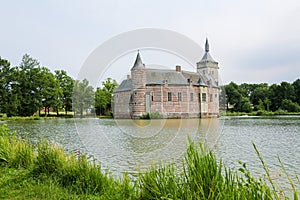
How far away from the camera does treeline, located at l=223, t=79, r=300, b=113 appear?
163ft

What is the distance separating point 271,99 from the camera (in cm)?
5397

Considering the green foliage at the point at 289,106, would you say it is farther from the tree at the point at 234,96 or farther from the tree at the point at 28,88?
the tree at the point at 28,88

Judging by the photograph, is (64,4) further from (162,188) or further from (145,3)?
(162,188)

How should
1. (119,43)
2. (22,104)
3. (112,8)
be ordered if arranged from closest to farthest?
1. (119,43)
2. (112,8)
3. (22,104)

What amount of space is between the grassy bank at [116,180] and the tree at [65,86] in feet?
139

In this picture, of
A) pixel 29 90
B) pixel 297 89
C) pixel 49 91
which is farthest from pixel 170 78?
pixel 297 89

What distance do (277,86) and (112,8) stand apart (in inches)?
2029

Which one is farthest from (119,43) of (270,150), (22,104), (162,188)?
(22,104)

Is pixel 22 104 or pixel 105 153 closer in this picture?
pixel 105 153

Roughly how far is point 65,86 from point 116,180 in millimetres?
46114

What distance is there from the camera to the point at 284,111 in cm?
4741

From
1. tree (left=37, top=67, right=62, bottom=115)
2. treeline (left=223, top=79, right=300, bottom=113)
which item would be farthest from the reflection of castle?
tree (left=37, top=67, right=62, bottom=115)

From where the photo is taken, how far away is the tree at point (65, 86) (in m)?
47.1

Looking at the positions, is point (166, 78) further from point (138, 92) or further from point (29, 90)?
point (29, 90)
